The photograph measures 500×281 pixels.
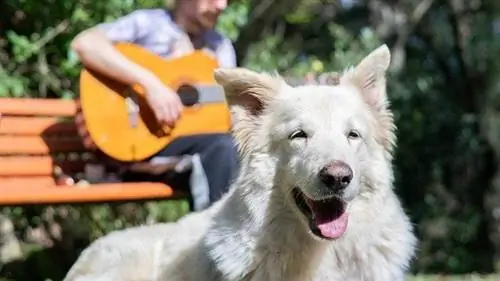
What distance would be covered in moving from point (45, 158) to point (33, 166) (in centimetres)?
13

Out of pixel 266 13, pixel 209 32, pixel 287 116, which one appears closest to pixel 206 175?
pixel 209 32

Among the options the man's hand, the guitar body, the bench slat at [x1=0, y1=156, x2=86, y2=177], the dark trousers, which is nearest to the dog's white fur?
the dark trousers

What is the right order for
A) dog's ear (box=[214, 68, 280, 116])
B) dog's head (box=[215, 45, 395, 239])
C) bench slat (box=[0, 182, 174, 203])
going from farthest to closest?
1. bench slat (box=[0, 182, 174, 203])
2. dog's ear (box=[214, 68, 280, 116])
3. dog's head (box=[215, 45, 395, 239])

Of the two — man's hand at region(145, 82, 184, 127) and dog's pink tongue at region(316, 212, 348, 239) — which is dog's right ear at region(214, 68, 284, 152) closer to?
dog's pink tongue at region(316, 212, 348, 239)

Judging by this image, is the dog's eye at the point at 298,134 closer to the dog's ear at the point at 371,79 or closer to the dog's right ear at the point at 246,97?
the dog's right ear at the point at 246,97

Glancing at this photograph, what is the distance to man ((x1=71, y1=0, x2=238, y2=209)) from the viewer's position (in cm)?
518

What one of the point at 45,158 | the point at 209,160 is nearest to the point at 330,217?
the point at 209,160

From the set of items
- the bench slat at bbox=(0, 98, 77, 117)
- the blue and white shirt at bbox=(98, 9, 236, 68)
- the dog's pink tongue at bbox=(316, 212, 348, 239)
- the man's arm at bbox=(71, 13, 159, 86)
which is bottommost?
the dog's pink tongue at bbox=(316, 212, 348, 239)

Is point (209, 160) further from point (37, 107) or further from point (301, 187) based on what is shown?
point (301, 187)

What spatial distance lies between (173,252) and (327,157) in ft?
3.71

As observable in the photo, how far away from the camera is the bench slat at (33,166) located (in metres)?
5.43

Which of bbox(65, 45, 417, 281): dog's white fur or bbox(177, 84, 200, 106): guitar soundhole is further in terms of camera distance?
bbox(177, 84, 200, 106): guitar soundhole

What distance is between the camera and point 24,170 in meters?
5.49

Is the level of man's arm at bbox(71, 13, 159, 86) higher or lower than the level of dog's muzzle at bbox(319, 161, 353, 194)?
higher
